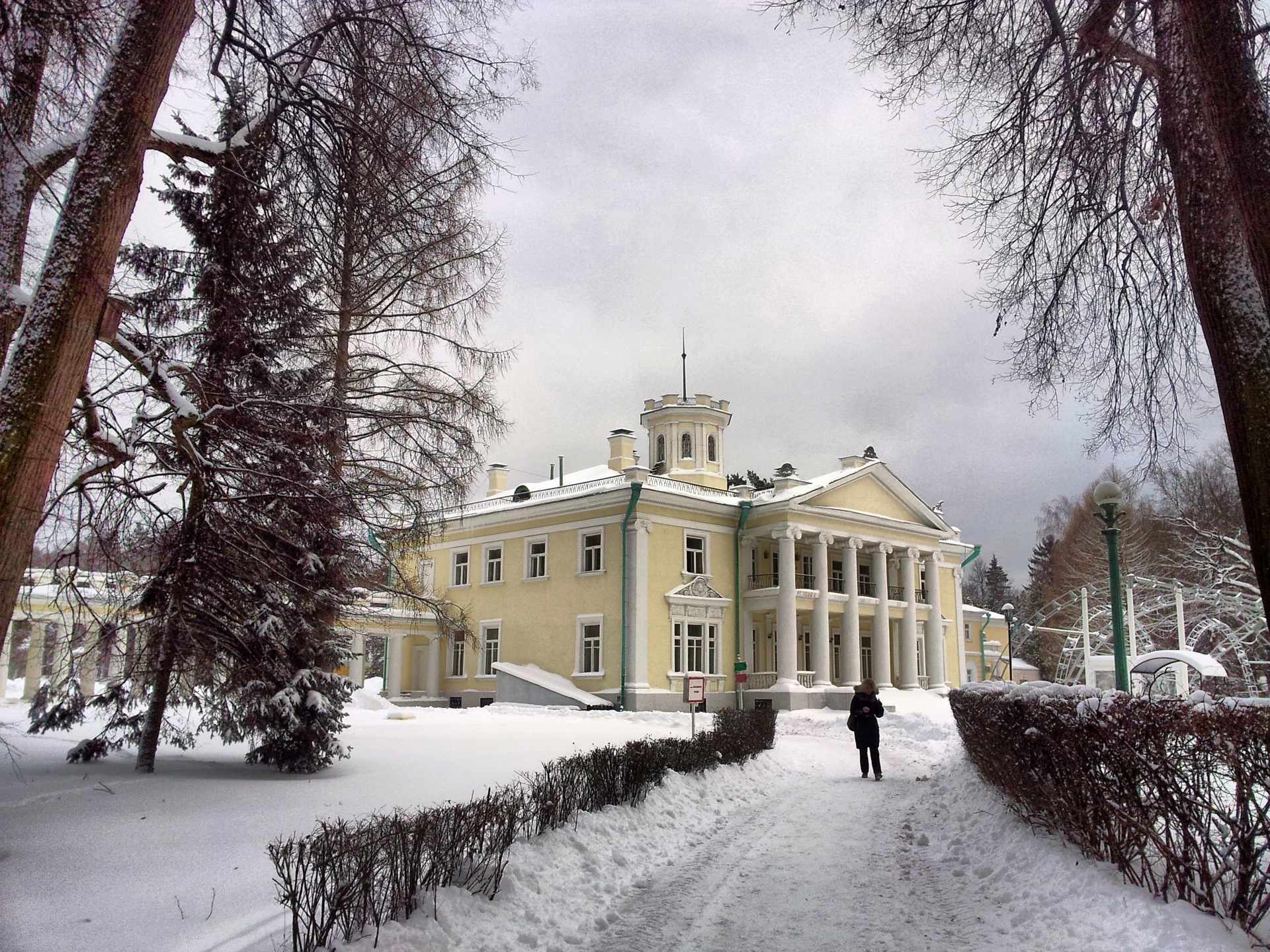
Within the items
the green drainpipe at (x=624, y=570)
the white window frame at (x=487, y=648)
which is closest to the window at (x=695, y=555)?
the green drainpipe at (x=624, y=570)

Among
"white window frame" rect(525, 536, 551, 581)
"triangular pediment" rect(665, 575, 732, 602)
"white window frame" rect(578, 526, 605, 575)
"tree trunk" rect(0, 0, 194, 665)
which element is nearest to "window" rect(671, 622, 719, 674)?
"triangular pediment" rect(665, 575, 732, 602)

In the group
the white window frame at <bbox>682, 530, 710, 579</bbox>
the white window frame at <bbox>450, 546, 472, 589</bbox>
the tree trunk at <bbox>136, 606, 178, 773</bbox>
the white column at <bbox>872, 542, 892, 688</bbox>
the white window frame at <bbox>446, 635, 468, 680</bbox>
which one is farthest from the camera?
the white window frame at <bbox>450, 546, 472, 589</bbox>

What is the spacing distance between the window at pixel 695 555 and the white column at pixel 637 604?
2.51 meters

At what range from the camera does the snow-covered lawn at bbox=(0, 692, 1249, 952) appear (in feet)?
16.7

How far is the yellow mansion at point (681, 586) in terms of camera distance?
32625 millimetres

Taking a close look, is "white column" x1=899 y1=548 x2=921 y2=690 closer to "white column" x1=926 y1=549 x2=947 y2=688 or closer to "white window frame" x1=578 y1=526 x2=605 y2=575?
"white column" x1=926 y1=549 x2=947 y2=688

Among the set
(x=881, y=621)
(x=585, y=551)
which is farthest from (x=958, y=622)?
(x=585, y=551)

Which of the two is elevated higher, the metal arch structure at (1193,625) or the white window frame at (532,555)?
the white window frame at (532,555)

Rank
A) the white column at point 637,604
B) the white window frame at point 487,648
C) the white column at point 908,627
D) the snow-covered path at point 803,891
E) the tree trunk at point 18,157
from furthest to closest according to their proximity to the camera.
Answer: the white column at point 908,627
the white window frame at point 487,648
the white column at point 637,604
the snow-covered path at point 803,891
the tree trunk at point 18,157

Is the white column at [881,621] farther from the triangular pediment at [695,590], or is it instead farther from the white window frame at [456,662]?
the white window frame at [456,662]

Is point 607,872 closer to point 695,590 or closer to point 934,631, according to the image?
point 695,590

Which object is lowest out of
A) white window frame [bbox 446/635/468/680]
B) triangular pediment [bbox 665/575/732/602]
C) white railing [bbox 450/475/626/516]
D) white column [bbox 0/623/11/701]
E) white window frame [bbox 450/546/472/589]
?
white window frame [bbox 446/635/468/680]

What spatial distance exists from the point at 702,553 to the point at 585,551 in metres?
4.68

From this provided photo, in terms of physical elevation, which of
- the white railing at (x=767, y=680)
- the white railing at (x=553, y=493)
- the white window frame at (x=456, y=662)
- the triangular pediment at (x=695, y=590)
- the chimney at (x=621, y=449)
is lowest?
the white railing at (x=767, y=680)
